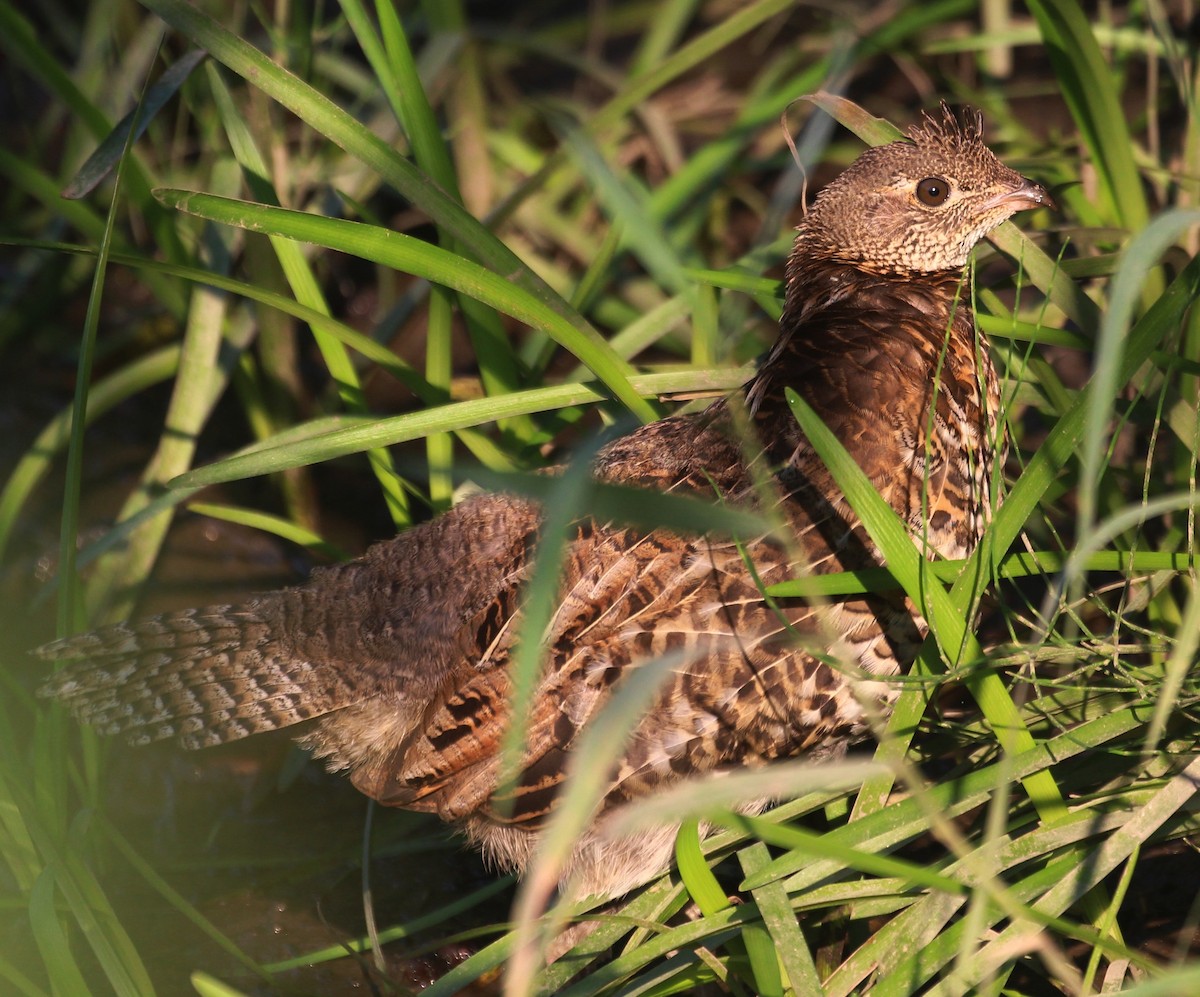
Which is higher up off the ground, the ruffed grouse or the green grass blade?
the green grass blade

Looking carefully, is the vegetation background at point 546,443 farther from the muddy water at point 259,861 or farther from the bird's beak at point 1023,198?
the bird's beak at point 1023,198

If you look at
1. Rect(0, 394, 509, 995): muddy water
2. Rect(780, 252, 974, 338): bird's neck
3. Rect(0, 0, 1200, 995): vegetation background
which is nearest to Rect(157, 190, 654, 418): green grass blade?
Rect(0, 0, 1200, 995): vegetation background

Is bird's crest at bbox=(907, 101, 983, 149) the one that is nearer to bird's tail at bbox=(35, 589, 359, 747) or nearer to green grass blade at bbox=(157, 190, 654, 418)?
green grass blade at bbox=(157, 190, 654, 418)

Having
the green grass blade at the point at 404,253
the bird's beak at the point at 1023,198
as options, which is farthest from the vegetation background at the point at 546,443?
the bird's beak at the point at 1023,198

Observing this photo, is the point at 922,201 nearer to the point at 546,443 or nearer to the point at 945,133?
the point at 945,133

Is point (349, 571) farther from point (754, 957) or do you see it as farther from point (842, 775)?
point (842, 775)

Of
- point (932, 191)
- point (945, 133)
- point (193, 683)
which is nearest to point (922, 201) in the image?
point (932, 191)

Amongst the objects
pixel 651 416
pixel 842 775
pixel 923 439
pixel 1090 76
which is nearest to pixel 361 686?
pixel 651 416
